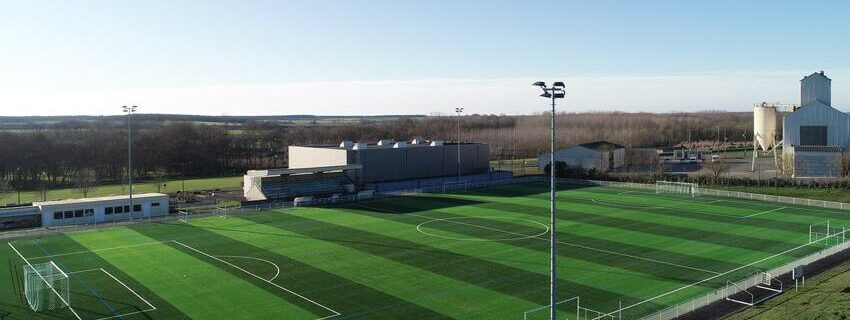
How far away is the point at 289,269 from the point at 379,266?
471cm

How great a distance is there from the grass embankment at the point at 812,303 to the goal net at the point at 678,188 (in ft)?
109

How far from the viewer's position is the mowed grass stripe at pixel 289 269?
27.7 metres

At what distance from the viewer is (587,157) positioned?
8750 centimetres

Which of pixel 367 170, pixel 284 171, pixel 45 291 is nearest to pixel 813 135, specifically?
pixel 367 170

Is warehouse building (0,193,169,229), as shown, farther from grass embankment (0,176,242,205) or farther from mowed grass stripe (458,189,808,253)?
mowed grass stripe (458,189,808,253)

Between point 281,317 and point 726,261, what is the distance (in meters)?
24.0

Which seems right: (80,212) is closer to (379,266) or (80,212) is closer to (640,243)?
(379,266)

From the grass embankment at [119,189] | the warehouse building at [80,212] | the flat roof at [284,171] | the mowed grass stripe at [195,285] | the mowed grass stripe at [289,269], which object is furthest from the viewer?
the grass embankment at [119,189]

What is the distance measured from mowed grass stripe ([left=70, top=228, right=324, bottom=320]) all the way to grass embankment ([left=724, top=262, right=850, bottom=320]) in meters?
18.0

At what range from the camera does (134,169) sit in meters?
105

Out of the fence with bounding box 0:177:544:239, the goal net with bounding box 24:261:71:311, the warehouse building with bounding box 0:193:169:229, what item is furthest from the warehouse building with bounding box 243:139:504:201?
the goal net with bounding box 24:261:71:311

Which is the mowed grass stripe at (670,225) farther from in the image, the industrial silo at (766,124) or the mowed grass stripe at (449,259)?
the industrial silo at (766,124)

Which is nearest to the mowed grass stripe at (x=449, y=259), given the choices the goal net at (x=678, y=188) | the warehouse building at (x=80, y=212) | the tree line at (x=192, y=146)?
the warehouse building at (x=80, y=212)

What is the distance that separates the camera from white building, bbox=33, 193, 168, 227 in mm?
49031
